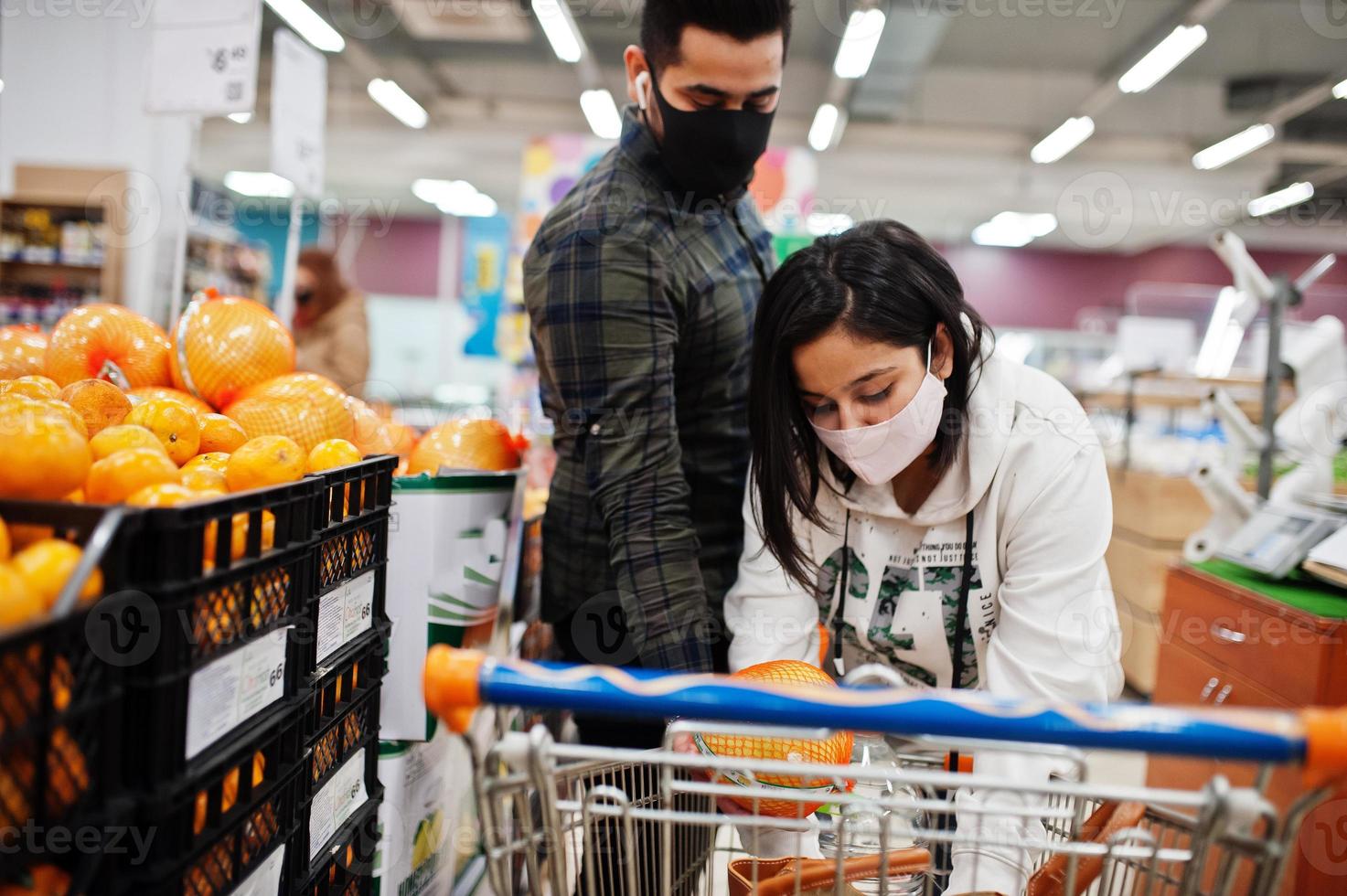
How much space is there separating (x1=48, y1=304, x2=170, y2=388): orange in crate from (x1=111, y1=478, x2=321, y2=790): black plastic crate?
2.27ft

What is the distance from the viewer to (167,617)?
2.56ft

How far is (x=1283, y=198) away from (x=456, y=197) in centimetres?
1233

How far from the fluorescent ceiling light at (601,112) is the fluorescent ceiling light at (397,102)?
6.81 ft

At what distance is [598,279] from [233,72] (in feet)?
6.47

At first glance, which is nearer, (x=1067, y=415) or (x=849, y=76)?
(x=1067, y=415)

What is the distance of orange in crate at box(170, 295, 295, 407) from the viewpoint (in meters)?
1.48

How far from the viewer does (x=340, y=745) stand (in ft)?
4.00

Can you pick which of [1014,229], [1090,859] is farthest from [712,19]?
[1014,229]

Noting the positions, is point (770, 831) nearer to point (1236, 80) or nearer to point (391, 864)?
point (391, 864)

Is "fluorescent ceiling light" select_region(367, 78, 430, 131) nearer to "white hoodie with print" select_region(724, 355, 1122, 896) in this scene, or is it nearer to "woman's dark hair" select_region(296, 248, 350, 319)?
"woman's dark hair" select_region(296, 248, 350, 319)

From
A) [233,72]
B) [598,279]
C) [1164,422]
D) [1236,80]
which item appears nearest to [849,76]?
[1236,80]

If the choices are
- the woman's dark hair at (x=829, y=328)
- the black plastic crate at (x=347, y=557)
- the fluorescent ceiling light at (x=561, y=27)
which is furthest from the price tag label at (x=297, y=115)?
the fluorescent ceiling light at (x=561, y=27)

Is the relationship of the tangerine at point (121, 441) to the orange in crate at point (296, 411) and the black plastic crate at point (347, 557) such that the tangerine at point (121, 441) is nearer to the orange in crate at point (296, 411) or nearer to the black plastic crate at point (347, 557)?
the black plastic crate at point (347, 557)

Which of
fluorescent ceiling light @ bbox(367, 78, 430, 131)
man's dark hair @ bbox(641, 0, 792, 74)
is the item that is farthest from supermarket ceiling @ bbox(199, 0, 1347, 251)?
man's dark hair @ bbox(641, 0, 792, 74)
